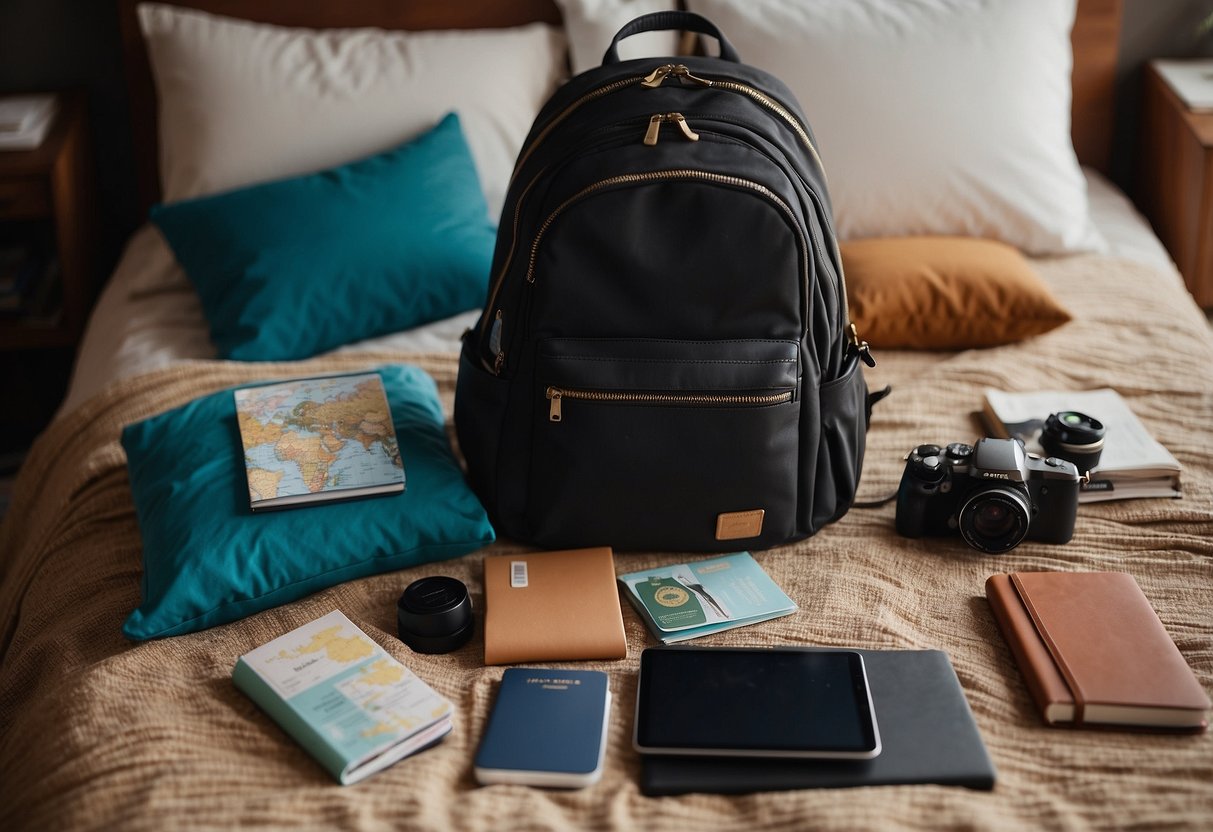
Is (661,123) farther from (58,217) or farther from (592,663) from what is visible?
(58,217)

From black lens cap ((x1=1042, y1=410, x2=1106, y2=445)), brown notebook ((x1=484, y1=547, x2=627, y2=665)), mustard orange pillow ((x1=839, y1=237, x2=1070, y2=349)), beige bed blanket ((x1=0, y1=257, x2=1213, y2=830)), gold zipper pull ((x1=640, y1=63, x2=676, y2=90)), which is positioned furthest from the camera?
mustard orange pillow ((x1=839, y1=237, x2=1070, y2=349))

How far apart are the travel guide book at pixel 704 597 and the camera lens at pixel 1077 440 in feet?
1.40

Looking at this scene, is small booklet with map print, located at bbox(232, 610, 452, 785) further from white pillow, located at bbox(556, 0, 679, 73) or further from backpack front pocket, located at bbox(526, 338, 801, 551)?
white pillow, located at bbox(556, 0, 679, 73)

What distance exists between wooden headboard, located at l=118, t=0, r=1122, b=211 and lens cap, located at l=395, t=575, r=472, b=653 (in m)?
1.41

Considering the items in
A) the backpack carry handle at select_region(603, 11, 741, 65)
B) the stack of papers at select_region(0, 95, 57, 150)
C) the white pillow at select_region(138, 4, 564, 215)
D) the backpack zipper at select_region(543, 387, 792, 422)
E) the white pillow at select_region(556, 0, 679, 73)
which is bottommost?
the stack of papers at select_region(0, 95, 57, 150)

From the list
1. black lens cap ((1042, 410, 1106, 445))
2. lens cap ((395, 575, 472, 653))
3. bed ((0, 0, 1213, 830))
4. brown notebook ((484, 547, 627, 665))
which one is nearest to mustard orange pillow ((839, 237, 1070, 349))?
bed ((0, 0, 1213, 830))

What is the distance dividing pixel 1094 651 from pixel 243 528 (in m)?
0.91

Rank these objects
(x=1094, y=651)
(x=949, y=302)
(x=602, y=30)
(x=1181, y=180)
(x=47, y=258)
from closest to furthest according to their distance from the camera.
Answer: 1. (x=1094, y=651)
2. (x=949, y=302)
3. (x=602, y=30)
4. (x=1181, y=180)
5. (x=47, y=258)

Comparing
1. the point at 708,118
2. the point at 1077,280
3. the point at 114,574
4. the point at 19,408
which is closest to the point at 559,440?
the point at 708,118

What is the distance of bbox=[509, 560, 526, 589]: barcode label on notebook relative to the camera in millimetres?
1239

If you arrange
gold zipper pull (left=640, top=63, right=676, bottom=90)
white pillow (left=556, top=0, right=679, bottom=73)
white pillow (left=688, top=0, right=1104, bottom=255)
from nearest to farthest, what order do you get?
gold zipper pull (left=640, top=63, right=676, bottom=90) < white pillow (left=688, top=0, right=1104, bottom=255) < white pillow (left=556, top=0, right=679, bottom=73)

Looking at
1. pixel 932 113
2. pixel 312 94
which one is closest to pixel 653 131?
pixel 932 113

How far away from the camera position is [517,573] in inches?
49.4

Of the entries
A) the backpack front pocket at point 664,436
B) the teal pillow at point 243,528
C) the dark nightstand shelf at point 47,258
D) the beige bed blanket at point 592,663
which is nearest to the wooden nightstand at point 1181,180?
the beige bed blanket at point 592,663
